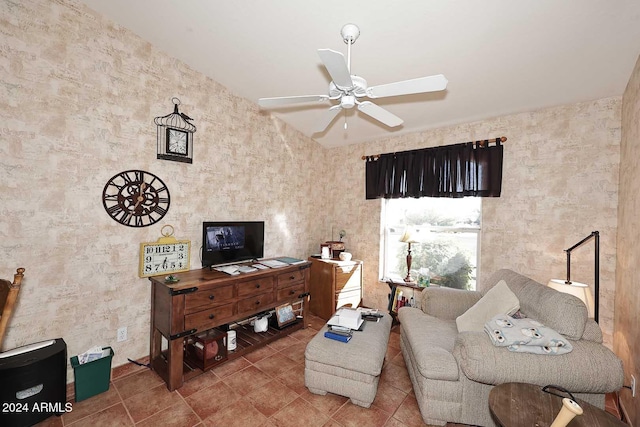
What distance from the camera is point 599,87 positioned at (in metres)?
2.36

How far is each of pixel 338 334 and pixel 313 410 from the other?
1.77 ft

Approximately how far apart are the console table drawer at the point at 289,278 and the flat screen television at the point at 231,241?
0.40m

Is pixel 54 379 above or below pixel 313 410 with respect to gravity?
above

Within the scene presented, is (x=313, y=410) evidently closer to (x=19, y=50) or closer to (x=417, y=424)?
(x=417, y=424)

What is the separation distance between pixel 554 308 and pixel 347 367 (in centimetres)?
144

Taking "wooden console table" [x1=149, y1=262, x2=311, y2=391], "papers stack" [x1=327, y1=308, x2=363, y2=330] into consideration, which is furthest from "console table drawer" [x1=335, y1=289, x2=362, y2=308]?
"papers stack" [x1=327, y1=308, x2=363, y2=330]

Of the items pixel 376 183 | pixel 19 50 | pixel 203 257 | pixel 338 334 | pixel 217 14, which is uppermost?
pixel 217 14

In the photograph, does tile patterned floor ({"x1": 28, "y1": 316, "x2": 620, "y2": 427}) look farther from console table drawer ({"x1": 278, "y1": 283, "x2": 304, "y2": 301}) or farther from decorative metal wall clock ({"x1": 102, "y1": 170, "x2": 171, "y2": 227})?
decorative metal wall clock ({"x1": 102, "y1": 170, "x2": 171, "y2": 227})

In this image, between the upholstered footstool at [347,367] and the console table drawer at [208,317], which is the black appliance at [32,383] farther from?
the upholstered footstool at [347,367]

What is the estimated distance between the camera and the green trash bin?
2018 millimetres

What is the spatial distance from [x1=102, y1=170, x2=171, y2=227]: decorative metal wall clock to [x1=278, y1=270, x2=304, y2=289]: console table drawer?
4.49ft

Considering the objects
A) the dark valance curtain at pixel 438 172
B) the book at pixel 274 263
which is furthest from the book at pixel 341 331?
the dark valance curtain at pixel 438 172

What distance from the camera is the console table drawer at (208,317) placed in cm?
228

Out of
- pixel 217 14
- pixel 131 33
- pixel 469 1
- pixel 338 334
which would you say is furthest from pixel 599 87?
pixel 131 33
